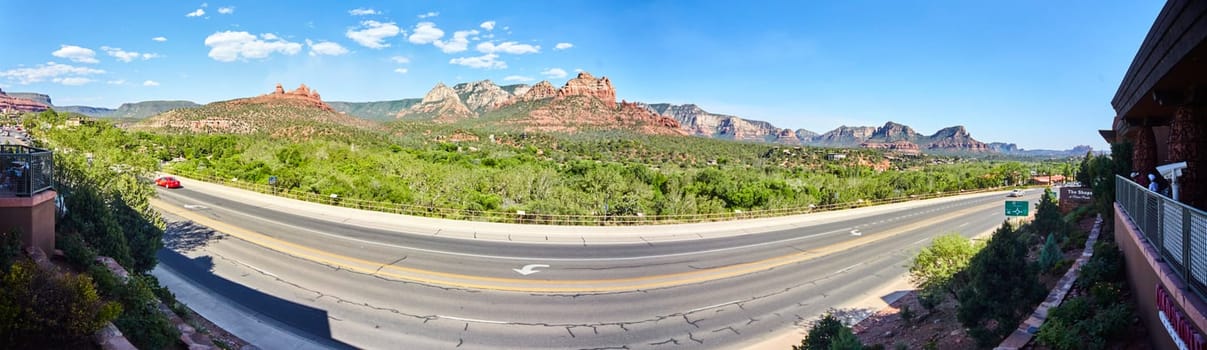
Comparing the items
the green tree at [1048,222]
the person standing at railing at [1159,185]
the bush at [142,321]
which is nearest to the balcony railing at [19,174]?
the bush at [142,321]

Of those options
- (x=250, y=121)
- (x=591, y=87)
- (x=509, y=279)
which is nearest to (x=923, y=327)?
(x=509, y=279)

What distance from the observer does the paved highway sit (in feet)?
37.5

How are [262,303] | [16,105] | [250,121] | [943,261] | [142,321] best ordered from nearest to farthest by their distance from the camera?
[142,321] → [262,303] → [943,261] → [250,121] → [16,105]

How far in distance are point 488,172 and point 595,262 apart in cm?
2565

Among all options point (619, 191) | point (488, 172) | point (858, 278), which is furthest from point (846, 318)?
point (488, 172)

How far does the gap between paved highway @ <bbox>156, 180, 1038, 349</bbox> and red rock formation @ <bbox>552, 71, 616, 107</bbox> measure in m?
160

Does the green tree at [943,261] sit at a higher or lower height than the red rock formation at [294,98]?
lower

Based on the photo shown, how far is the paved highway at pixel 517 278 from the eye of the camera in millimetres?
11438

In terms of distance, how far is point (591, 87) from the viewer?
187625mm

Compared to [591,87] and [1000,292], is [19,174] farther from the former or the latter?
[591,87]

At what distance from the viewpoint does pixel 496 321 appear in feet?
39.0

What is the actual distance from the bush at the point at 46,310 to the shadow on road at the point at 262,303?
5181 millimetres

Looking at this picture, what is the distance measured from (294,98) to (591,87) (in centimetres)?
9571

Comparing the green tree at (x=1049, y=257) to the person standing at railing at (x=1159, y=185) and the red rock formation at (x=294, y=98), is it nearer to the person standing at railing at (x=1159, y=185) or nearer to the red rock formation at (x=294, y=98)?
the person standing at railing at (x=1159, y=185)
